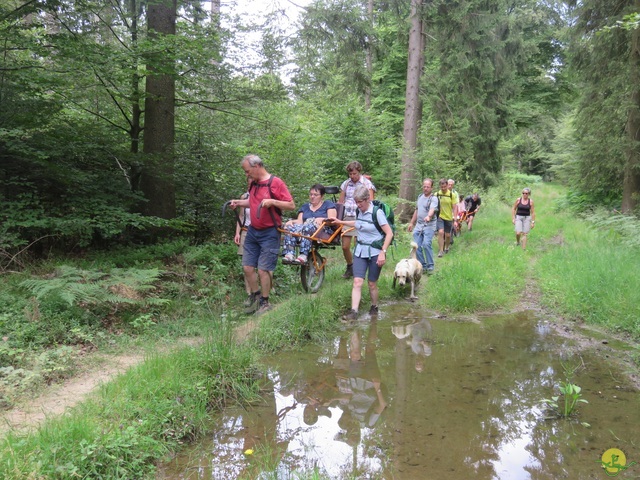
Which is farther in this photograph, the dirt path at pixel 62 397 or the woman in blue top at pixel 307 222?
the woman in blue top at pixel 307 222

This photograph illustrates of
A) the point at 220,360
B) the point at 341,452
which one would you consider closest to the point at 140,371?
the point at 220,360

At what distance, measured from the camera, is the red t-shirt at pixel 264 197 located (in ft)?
19.8

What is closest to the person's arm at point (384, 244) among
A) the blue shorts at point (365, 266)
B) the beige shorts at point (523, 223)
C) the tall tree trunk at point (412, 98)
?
the blue shorts at point (365, 266)

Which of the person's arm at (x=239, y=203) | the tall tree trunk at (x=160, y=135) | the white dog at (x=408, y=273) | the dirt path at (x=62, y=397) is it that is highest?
the tall tree trunk at (x=160, y=135)

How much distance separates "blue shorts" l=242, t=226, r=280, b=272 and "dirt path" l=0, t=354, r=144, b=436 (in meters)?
2.14

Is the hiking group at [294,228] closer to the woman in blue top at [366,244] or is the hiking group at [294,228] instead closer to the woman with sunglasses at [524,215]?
the woman in blue top at [366,244]

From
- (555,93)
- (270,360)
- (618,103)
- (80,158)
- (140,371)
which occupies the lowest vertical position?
(270,360)

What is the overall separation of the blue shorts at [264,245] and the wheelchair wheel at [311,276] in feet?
3.24

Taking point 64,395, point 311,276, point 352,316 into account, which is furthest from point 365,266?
point 64,395

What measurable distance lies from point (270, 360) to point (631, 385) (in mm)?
3727

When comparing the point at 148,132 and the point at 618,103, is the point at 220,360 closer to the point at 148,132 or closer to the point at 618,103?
the point at 148,132

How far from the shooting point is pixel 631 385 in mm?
4395

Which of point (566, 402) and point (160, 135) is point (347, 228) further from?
point (566, 402)

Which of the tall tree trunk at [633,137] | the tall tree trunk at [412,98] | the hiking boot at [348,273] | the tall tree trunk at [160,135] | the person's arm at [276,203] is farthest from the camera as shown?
the tall tree trunk at [412,98]
